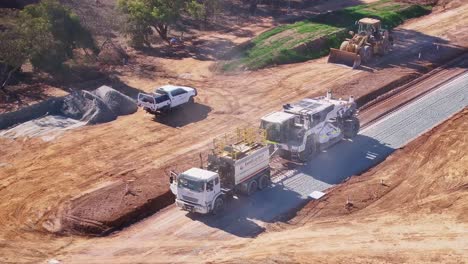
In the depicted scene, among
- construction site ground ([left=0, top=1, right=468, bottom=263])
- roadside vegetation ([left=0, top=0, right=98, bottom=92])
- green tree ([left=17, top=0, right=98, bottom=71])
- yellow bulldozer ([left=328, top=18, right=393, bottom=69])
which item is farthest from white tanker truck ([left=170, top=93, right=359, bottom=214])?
green tree ([left=17, top=0, right=98, bottom=71])

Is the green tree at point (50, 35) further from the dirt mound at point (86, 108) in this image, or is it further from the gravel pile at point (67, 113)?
the dirt mound at point (86, 108)

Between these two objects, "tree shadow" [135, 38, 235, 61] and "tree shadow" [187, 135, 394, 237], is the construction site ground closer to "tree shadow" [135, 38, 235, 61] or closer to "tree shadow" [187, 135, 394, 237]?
"tree shadow" [135, 38, 235, 61]

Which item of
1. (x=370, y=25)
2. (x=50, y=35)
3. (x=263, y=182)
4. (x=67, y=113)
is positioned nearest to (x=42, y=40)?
(x=50, y=35)

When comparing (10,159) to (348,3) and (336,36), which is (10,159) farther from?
(348,3)

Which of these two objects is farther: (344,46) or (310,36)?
(310,36)

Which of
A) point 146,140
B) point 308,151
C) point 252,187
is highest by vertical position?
point 308,151

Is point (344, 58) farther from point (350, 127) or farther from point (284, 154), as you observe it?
point (284, 154)
